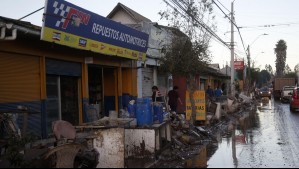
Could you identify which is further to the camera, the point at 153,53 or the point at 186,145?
the point at 153,53

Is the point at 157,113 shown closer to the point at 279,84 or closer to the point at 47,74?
the point at 47,74

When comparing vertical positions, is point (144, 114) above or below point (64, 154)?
above

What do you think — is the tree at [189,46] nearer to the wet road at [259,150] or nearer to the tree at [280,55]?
the wet road at [259,150]

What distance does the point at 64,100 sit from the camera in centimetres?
1352

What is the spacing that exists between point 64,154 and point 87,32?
653 cm

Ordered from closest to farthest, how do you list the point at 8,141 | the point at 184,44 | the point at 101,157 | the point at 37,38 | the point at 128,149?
the point at 8,141 < the point at 101,157 < the point at 128,149 < the point at 37,38 < the point at 184,44

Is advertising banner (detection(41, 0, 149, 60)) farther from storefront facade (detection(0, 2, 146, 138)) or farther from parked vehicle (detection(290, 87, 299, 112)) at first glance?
parked vehicle (detection(290, 87, 299, 112))

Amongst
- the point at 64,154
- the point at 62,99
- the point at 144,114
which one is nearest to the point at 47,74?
the point at 62,99

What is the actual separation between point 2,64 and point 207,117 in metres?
10.2

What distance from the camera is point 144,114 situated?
34.1ft

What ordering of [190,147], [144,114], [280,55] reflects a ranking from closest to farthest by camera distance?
1. [144,114]
2. [190,147]
3. [280,55]

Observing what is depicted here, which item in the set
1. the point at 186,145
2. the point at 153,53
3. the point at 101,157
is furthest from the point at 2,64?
the point at 153,53

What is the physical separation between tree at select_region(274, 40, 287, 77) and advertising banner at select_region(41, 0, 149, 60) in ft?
309

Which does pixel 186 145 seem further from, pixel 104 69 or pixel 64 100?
pixel 104 69
